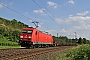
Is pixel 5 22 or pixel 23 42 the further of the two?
pixel 5 22

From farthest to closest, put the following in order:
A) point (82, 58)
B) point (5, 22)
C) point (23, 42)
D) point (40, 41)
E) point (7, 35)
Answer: point (5, 22) < point (7, 35) < point (40, 41) < point (23, 42) < point (82, 58)

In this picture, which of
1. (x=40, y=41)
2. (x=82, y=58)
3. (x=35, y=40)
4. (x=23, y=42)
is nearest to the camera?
(x=82, y=58)

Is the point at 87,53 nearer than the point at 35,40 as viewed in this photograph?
Yes

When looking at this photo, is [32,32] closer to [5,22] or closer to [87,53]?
[87,53]

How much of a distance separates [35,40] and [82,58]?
20.8 metres

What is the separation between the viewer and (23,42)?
3200 centimetres

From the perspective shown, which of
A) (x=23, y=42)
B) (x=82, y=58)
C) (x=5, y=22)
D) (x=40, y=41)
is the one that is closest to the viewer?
(x=82, y=58)

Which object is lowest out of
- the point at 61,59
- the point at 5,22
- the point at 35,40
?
the point at 61,59

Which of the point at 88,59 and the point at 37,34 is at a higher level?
the point at 37,34

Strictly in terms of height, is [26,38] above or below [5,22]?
below

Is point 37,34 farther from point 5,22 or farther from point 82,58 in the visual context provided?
point 5,22

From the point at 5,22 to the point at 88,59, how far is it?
105m

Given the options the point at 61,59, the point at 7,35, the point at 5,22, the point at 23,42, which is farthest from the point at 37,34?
the point at 5,22

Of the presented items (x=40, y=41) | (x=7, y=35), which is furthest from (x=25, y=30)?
(x=7, y=35)
